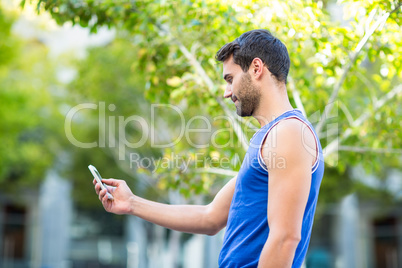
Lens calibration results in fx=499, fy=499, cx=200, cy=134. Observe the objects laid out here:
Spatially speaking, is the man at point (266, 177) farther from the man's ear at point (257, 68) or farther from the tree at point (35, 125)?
the tree at point (35, 125)

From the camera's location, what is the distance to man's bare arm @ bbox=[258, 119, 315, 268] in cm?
158

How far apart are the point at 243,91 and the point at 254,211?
468mm

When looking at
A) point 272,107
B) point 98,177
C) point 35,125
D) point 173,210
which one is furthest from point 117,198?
point 35,125

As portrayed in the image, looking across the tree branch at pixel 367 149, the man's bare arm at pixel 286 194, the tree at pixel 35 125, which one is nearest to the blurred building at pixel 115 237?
the tree at pixel 35 125

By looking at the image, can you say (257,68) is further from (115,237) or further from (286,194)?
(115,237)

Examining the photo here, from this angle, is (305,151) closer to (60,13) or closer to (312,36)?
(312,36)

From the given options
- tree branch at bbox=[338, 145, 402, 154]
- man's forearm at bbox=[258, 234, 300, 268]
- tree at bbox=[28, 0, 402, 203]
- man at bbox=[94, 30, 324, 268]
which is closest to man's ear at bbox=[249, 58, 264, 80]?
man at bbox=[94, 30, 324, 268]

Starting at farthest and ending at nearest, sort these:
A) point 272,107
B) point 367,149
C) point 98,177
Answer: point 367,149
point 98,177
point 272,107

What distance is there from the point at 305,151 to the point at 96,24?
3.32m

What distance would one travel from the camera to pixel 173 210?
2184 millimetres

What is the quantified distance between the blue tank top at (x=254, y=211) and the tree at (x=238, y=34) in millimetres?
1984

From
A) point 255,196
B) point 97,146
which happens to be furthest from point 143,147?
point 255,196

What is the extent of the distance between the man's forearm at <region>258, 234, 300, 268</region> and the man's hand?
28.7 inches

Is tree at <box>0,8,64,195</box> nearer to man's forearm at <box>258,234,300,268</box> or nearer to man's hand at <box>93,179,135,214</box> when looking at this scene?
man's hand at <box>93,179,135,214</box>
